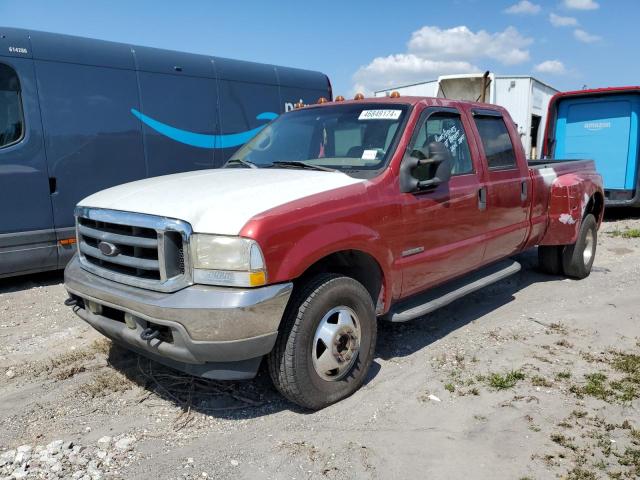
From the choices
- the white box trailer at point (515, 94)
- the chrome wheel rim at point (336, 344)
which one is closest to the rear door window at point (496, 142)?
the chrome wheel rim at point (336, 344)

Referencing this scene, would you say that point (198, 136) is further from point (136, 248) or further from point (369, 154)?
point (136, 248)

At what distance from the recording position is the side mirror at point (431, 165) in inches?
150


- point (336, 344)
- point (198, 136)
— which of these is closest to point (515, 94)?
point (198, 136)

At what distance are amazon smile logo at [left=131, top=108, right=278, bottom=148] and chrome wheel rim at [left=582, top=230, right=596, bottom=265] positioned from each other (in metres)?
4.38

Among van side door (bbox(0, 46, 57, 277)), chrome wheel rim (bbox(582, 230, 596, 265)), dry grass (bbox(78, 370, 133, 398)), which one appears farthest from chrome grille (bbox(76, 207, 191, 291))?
chrome wheel rim (bbox(582, 230, 596, 265))

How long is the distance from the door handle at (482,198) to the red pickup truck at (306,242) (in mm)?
18

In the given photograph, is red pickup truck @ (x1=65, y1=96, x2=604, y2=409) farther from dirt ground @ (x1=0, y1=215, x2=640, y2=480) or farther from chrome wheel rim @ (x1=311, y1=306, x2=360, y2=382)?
dirt ground @ (x1=0, y1=215, x2=640, y2=480)

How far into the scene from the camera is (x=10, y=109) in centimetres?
614

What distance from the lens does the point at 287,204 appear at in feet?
10.3

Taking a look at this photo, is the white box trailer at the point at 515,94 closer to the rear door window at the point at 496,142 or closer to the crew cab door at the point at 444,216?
the rear door window at the point at 496,142

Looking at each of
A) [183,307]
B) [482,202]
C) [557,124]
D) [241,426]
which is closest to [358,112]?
[482,202]

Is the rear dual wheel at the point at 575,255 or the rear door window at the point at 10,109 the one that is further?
the rear dual wheel at the point at 575,255

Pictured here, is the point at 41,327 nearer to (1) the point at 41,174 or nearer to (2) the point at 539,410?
(1) the point at 41,174

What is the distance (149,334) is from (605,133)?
10.4 metres
